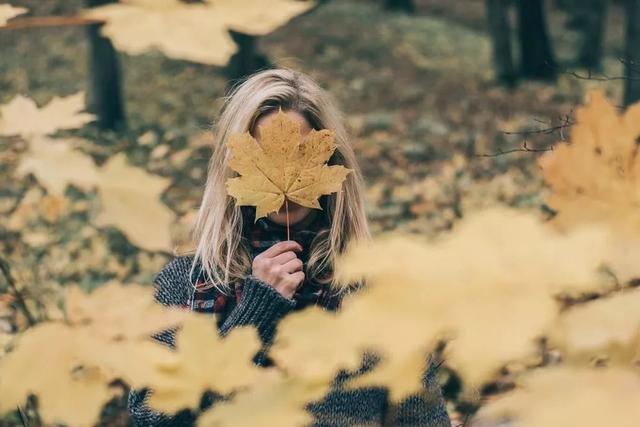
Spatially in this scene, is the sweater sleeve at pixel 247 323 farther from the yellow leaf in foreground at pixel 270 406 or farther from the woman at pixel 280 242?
the yellow leaf in foreground at pixel 270 406

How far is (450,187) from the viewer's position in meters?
5.80

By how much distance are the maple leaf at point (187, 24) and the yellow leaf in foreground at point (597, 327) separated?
1.15 feet

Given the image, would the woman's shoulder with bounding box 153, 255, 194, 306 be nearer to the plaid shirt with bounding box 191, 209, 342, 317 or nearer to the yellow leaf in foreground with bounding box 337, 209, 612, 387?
the plaid shirt with bounding box 191, 209, 342, 317

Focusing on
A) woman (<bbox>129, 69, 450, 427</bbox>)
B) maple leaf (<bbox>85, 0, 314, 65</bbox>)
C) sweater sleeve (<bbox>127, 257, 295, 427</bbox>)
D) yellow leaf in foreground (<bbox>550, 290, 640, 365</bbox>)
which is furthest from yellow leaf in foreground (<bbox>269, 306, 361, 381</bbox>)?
woman (<bbox>129, 69, 450, 427</bbox>)

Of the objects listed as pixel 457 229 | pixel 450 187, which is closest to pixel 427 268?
pixel 457 229

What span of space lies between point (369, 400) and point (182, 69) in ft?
38.5

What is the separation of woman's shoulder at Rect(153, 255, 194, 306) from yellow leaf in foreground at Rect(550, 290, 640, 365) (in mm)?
1140

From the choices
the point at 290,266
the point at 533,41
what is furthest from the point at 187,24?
→ the point at 533,41

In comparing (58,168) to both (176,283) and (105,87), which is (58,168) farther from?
(105,87)

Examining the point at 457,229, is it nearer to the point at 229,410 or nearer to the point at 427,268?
the point at 427,268

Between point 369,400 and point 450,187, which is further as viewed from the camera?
point 450,187

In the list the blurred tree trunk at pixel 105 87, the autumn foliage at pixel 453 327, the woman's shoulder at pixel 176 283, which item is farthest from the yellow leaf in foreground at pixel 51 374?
the blurred tree trunk at pixel 105 87

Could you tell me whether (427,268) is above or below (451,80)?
above

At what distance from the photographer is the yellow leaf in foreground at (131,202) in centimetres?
89
